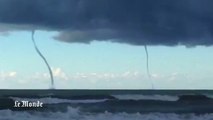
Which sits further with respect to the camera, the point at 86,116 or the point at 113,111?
the point at 113,111

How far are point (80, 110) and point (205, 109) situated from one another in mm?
6383

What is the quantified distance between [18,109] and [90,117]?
2.89 meters

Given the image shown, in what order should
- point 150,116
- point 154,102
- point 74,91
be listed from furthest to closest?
point 74,91, point 154,102, point 150,116

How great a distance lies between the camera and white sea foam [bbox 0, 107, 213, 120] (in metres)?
20.1

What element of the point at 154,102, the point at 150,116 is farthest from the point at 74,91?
the point at 150,116

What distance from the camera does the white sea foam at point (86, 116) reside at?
20.1m

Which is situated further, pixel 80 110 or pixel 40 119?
pixel 80 110

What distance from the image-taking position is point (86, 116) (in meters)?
21.0

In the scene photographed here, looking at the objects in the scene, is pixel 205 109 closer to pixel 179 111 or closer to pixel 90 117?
pixel 179 111

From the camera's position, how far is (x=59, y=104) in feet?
79.2

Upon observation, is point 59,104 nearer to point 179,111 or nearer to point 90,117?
point 90,117

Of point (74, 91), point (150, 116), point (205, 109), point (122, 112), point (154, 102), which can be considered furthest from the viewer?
point (74, 91)

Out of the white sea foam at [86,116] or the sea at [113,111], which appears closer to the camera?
the white sea foam at [86,116]

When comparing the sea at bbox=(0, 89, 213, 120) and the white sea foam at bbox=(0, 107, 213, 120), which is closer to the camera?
the white sea foam at bbox=(0, 107, 213, 120)
